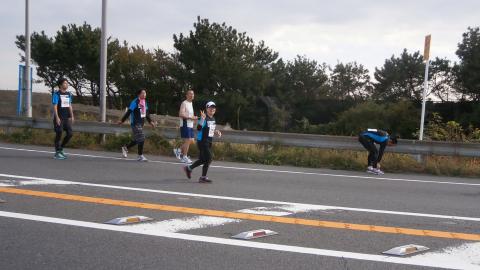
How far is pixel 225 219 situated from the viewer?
6410 mm

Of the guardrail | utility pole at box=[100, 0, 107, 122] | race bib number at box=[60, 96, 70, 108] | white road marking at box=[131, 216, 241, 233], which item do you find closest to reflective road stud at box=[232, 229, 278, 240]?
white road marking at box=[131, 216, 241, 233]

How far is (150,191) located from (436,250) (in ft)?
14.5

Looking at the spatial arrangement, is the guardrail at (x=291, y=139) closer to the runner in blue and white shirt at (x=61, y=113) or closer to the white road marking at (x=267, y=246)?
the runner in blue and white shirt at (x=61, y=113)

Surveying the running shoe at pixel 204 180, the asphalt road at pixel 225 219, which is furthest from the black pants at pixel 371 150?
the running shoe at pixel 204 180

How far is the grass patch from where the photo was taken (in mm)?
12336

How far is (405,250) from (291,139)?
8.49 meters

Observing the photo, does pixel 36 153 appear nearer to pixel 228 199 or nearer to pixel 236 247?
pixel 228 199

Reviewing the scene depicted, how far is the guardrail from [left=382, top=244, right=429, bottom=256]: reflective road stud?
7.66 metres

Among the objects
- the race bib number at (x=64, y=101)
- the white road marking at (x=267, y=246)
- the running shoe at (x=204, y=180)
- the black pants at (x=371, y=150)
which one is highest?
the race bib number at (x=64, y=101)

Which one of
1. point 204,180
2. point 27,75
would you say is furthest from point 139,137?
point 27,75

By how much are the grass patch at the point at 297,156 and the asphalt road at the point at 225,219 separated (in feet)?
5.03

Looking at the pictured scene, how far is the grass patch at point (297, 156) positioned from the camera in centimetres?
1234

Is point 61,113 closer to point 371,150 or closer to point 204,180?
point 204,180

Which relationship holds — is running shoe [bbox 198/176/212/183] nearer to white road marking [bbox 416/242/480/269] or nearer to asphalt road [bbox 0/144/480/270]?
asphalt road [bbox 0/144/480/270]
